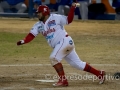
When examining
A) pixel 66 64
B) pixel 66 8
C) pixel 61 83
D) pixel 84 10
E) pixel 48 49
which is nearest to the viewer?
pixel 61 83

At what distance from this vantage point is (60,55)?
10406 millimetres

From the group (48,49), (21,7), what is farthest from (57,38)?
(21,7)

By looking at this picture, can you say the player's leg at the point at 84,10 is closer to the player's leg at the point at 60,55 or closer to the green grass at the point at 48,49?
the green grass at the point at 48,49

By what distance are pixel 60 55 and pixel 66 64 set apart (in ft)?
11.5

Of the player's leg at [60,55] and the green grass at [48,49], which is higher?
the player's leg at [60,55]

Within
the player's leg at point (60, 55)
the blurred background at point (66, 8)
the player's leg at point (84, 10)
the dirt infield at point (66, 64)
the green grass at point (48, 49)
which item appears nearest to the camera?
the player's leg at point (60, 55)

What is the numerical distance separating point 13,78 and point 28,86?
112 cm

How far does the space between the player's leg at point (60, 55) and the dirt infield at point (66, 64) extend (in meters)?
0.21

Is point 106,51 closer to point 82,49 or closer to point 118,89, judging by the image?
point 82,49

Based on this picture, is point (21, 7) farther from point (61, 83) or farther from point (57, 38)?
point (61, 83)

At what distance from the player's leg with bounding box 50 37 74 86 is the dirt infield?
0.21m

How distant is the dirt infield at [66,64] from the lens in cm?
1074

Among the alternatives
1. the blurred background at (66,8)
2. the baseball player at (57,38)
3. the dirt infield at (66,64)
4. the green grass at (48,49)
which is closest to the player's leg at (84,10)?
the blurred background at (66,8)

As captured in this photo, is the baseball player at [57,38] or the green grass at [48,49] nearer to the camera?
the baseball player at [57,38]
